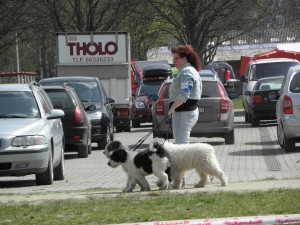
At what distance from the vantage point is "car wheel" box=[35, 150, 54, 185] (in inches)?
603

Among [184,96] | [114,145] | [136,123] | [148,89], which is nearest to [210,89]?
[184,96]

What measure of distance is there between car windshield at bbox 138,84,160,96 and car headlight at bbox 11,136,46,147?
69.5 ft

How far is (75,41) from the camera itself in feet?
112

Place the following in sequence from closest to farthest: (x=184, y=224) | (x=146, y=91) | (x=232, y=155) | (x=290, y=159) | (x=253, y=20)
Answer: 1. (x=184, y=224)
2. (x=290, y=159)
3. (x=232, y=155)
4. (x=146, y=91)
5. (x=253, y=20)

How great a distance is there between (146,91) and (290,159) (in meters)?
17.7

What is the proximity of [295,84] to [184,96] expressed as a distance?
290 inches

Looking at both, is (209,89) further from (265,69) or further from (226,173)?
(265,69)

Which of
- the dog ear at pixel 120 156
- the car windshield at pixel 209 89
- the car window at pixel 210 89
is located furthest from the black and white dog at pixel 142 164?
the car window at pixel 210 89

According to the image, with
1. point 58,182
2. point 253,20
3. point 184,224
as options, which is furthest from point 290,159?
Answer: point 253,20

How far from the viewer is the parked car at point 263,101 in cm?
3138

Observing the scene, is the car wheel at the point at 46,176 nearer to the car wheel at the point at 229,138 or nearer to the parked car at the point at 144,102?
the car wheel at the point at 229,138

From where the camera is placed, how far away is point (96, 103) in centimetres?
2502

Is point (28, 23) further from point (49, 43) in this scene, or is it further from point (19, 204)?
point (19, 204)

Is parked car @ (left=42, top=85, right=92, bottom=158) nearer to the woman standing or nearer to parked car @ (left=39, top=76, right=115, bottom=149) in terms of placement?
parked car @ (left=39, top=76, right=115, bottom=149)
